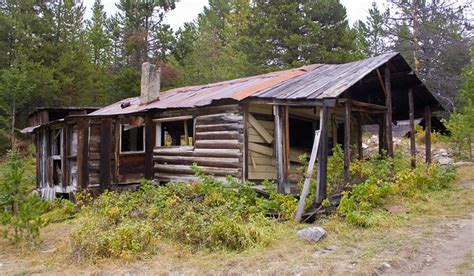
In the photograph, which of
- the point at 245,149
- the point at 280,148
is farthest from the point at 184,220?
the point at 245,149

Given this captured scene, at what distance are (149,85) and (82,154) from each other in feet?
Result: 13.0

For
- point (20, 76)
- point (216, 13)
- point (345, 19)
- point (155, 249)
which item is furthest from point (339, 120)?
point (216, 13)

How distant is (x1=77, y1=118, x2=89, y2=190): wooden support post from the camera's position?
11.9 meters

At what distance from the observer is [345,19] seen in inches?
989

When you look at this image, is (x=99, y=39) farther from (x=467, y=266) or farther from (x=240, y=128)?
(x=467, y=266)

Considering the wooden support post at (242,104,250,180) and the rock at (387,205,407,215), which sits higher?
the wooden support post at (242,104,250,180)

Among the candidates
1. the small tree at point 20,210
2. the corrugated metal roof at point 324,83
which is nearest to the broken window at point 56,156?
the small tree at point 20,210

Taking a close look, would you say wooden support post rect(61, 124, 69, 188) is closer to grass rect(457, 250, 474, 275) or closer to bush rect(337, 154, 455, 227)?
bush rect(337, 154, 455, 227)

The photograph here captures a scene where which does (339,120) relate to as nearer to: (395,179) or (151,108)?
(395,179)

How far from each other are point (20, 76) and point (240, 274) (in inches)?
806

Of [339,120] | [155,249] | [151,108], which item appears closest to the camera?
[155,249]

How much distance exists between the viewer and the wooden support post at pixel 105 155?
12.2 m

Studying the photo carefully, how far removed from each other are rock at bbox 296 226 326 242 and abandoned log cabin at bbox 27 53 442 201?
1.71 metres

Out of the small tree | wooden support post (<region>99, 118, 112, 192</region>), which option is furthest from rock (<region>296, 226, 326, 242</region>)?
wooden support post (<region>99, 118, 112, 192</region>)
